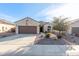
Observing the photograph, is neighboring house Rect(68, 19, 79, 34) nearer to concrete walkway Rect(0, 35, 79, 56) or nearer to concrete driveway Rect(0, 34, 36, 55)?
concrete walkway Rect(0, 35, 79, 56)

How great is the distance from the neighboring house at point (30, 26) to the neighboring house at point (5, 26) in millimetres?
185

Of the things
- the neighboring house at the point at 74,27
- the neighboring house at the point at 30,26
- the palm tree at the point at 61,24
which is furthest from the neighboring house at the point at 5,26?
the neighboring house at the point at 74,27

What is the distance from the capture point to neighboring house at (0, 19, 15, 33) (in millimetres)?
6301

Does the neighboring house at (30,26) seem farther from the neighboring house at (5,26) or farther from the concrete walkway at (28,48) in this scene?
the concrete walkway at (28,48)

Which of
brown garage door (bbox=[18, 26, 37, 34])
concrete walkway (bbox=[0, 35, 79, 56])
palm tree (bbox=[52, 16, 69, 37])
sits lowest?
concrete walkway (bbox=[0, 35, 79, 56])

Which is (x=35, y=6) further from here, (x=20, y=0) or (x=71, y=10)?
(x=71, y=10)

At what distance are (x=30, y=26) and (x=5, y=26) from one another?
77cm

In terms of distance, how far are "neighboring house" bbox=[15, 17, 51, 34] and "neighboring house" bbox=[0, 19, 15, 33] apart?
0.61 ft

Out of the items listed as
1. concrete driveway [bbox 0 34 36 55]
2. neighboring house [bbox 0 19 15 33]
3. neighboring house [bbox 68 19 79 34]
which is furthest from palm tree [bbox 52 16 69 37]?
neighboring house [bbox 0 19 15 33]

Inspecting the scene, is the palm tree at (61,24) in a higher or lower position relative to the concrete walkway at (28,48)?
higher

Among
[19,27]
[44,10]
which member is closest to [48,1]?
[44,10]

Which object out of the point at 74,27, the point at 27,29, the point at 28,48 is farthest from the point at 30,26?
the point at 74,27

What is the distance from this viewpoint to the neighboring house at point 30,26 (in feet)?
20.7

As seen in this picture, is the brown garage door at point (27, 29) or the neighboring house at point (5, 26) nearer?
the neighboring house at point (5, 26)
